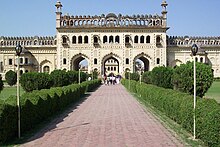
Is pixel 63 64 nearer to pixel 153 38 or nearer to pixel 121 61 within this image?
pixel 121 61

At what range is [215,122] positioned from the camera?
5477 millimetres

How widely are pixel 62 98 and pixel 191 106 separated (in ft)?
19.8

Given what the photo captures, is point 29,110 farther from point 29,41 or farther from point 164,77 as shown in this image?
point 29,41

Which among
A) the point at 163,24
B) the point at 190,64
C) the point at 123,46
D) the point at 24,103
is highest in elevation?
the point at 163,24

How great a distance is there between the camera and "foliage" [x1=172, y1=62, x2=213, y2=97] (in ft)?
38.9

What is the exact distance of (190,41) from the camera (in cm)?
4988

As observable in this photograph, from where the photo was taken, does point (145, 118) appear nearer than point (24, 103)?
No

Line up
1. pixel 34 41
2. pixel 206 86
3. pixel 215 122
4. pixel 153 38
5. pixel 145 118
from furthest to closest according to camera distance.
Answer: pixel 34 41, pixel 153 38, pixel 206 86, pixel 145 118, pixel 215 122

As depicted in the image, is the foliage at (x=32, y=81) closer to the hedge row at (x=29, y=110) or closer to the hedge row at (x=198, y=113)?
the hedge row at (x=29, y=110)

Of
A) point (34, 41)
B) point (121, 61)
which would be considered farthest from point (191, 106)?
point (34, 41)

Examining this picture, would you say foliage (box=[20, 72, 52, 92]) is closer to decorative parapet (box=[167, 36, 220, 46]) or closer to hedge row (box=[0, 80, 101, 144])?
hedge row (box=[0, 80, 101, 144])

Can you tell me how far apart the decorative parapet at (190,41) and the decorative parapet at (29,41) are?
16180 millimetres

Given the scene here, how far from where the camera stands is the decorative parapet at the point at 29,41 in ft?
162

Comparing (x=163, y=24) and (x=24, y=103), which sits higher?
(x=163, y=24)
